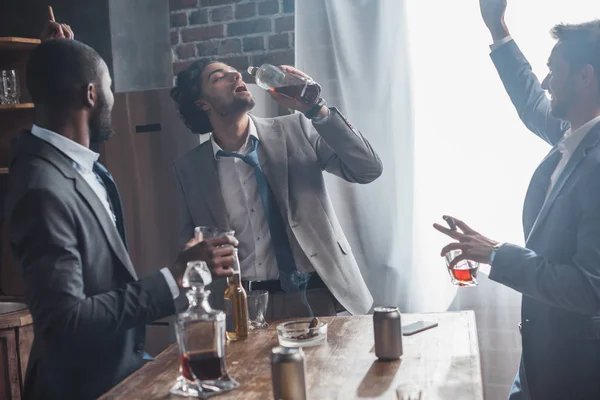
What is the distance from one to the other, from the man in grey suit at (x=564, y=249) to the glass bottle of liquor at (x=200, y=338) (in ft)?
2.49

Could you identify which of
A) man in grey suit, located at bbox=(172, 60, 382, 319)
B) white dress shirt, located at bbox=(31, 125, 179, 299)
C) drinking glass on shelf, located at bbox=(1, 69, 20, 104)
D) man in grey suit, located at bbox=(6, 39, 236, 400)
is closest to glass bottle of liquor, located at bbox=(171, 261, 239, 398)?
man in grey suit, located at bbox=(6, 39, 236, 400)

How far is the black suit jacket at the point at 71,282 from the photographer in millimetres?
1555

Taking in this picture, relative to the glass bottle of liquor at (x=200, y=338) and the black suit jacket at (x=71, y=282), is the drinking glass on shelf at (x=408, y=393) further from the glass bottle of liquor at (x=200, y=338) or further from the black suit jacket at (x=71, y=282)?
the black suit jacket at (x=71, y=282)

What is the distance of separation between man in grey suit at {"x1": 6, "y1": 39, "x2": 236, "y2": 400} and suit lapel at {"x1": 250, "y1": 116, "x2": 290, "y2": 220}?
75 cm

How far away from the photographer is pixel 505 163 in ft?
9.76

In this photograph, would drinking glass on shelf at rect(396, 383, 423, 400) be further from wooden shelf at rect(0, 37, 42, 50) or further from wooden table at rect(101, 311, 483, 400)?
wooden shelf at rect(0, 37, 42, 50)

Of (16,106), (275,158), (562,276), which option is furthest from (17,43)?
(562,276)

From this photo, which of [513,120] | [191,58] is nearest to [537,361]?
[513,120]

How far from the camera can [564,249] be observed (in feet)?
5.97

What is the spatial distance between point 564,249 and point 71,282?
4.09 ft

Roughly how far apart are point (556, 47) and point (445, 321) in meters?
0.87

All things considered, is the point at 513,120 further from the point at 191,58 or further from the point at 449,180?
the point at 191,58

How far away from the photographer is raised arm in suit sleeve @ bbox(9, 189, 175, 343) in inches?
60.8

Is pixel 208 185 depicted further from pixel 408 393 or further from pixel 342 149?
pixel 408 393
